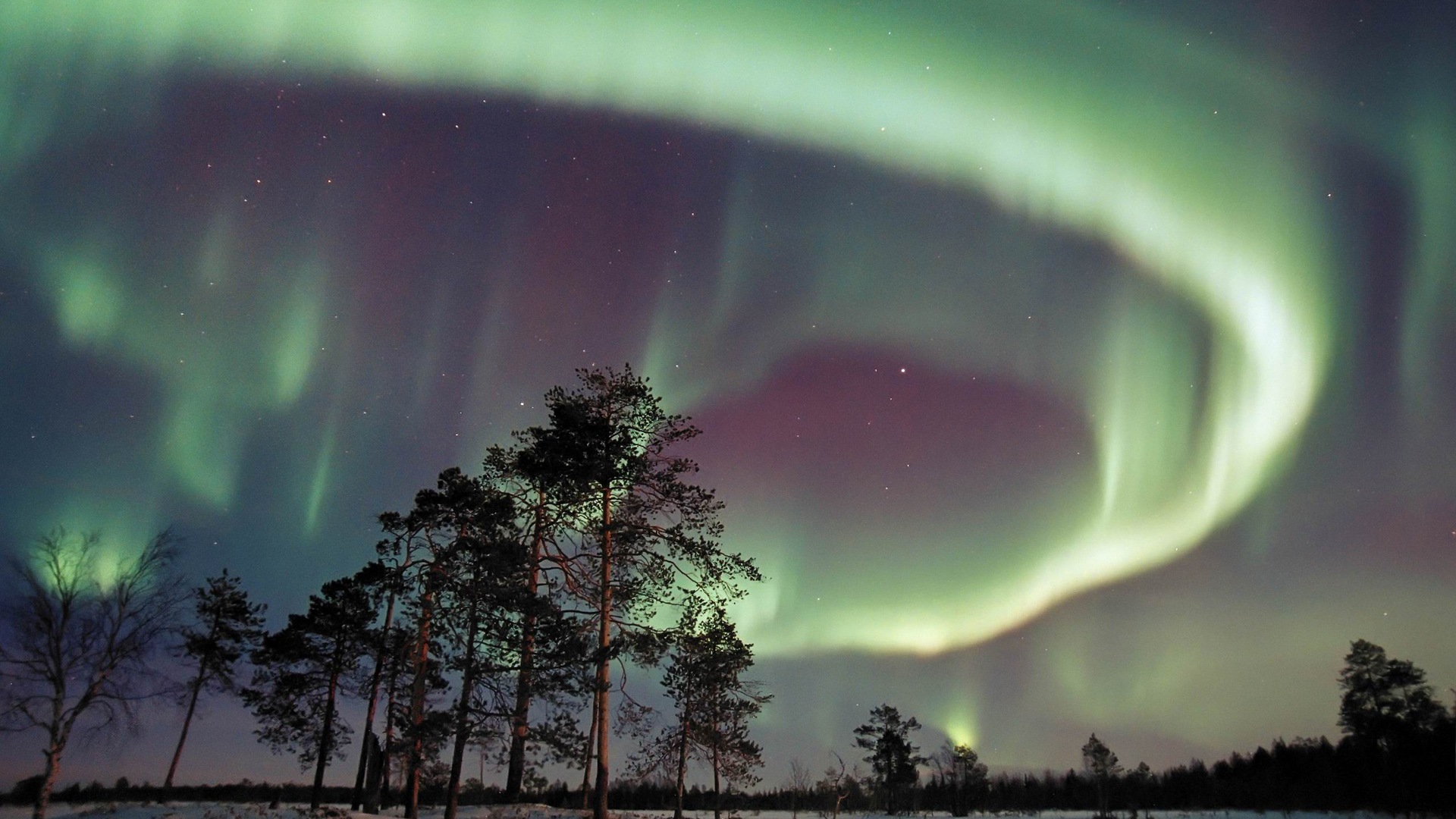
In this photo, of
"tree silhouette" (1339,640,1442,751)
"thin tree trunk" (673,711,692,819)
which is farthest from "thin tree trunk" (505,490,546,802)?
"tree silhouette" (1339,640,1442,751)

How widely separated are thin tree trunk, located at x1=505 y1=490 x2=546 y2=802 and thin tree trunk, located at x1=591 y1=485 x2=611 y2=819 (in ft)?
7.29

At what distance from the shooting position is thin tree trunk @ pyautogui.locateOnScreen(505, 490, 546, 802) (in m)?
24.0

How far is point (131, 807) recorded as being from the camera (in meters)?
34.0

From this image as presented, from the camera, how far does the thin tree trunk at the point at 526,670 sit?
2402 centimetres

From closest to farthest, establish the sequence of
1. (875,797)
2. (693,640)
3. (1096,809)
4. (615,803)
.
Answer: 1. (693,640)
2. (615,803)
3. (1096,809)
4. (875,797)

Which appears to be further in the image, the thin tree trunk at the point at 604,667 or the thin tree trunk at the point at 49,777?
the thin tree trunk at the point at 49,777

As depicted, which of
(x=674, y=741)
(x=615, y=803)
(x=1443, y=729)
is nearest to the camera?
(x=674, y=741)

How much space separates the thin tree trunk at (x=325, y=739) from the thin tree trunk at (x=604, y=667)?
70.9 ft

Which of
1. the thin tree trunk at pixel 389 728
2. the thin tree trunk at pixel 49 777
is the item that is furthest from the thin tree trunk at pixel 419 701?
the thin tree trunk at pixel 49 777

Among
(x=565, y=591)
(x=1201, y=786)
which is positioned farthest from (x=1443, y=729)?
(x=565, y=591)

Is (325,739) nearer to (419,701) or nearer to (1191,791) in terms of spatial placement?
(419,701)

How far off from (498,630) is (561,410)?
716 cm

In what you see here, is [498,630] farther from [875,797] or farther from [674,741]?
[875,797]

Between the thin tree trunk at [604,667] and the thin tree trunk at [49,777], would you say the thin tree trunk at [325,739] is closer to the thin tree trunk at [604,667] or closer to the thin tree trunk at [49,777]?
the thin tree trunk at [49,777]
